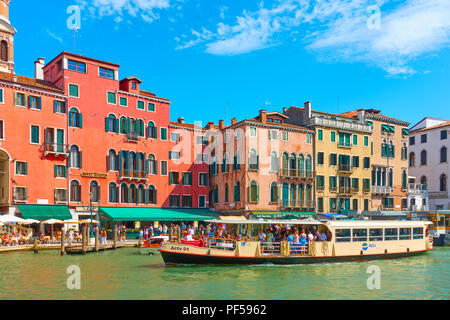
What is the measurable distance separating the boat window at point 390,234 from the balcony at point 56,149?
82.7ft

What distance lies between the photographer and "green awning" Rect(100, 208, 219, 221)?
39.2 m

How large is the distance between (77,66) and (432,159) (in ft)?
144

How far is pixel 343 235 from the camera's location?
2616 cm

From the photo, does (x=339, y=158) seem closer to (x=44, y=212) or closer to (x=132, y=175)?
(x=132, y=175)

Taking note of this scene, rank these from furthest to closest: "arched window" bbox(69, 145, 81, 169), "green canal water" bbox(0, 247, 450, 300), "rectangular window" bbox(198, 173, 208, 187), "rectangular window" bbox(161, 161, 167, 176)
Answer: "rectangular window" bbox(198, 173, 208, 187) < "rectangular window" bbox(161, 161, 167, 176) < "arched window" bbox(69, 145, 81, 169) < "green canal water" bbox(0, 247, 450, 300)

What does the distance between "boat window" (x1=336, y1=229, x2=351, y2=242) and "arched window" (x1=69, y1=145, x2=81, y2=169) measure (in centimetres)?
2318

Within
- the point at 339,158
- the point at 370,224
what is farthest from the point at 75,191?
the point at 339,158

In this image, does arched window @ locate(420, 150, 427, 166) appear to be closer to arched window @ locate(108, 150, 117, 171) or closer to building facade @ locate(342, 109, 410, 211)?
building facade @ locate(342, 109, 410, 211)

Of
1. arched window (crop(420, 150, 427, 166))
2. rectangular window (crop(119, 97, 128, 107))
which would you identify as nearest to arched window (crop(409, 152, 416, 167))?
arched window (crop(420, 150, 427, 166))

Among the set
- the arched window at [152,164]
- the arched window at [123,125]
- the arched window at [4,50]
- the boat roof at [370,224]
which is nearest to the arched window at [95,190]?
the arched window at [123,125]

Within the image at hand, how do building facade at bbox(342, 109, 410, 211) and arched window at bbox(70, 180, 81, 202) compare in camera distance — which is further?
building facade at bbox(342, 109, 410, 211)
